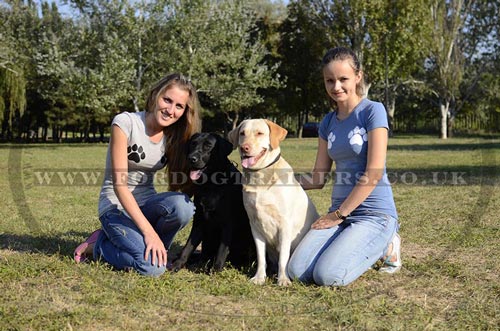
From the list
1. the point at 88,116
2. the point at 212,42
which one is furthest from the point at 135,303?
the point at 88,116

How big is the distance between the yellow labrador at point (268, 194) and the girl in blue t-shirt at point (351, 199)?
0.17m

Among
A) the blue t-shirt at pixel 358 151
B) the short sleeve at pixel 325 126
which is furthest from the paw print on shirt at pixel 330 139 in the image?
the short sleeve at pixel 325 126

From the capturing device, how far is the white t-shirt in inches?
168

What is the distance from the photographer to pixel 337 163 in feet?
14.0

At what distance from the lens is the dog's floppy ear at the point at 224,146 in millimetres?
4121

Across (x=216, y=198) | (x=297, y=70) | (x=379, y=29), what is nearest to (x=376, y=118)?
(x=216, y=198)

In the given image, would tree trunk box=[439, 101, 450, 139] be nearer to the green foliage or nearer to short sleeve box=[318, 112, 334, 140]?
the green foliage

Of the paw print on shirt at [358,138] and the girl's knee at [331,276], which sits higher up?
the paw print on shirt at [358,138]

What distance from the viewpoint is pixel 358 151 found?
4.00 meters

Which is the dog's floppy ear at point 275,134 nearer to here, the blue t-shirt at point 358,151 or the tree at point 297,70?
the blue t-shirt at point 358,151

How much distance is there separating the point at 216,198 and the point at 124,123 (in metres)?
1.02

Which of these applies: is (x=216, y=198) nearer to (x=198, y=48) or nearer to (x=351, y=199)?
(x=351, y=199)

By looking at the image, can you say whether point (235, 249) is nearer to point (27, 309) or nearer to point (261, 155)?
point (261, 155)

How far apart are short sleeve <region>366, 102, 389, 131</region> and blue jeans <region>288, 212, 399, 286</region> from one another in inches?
27.1
